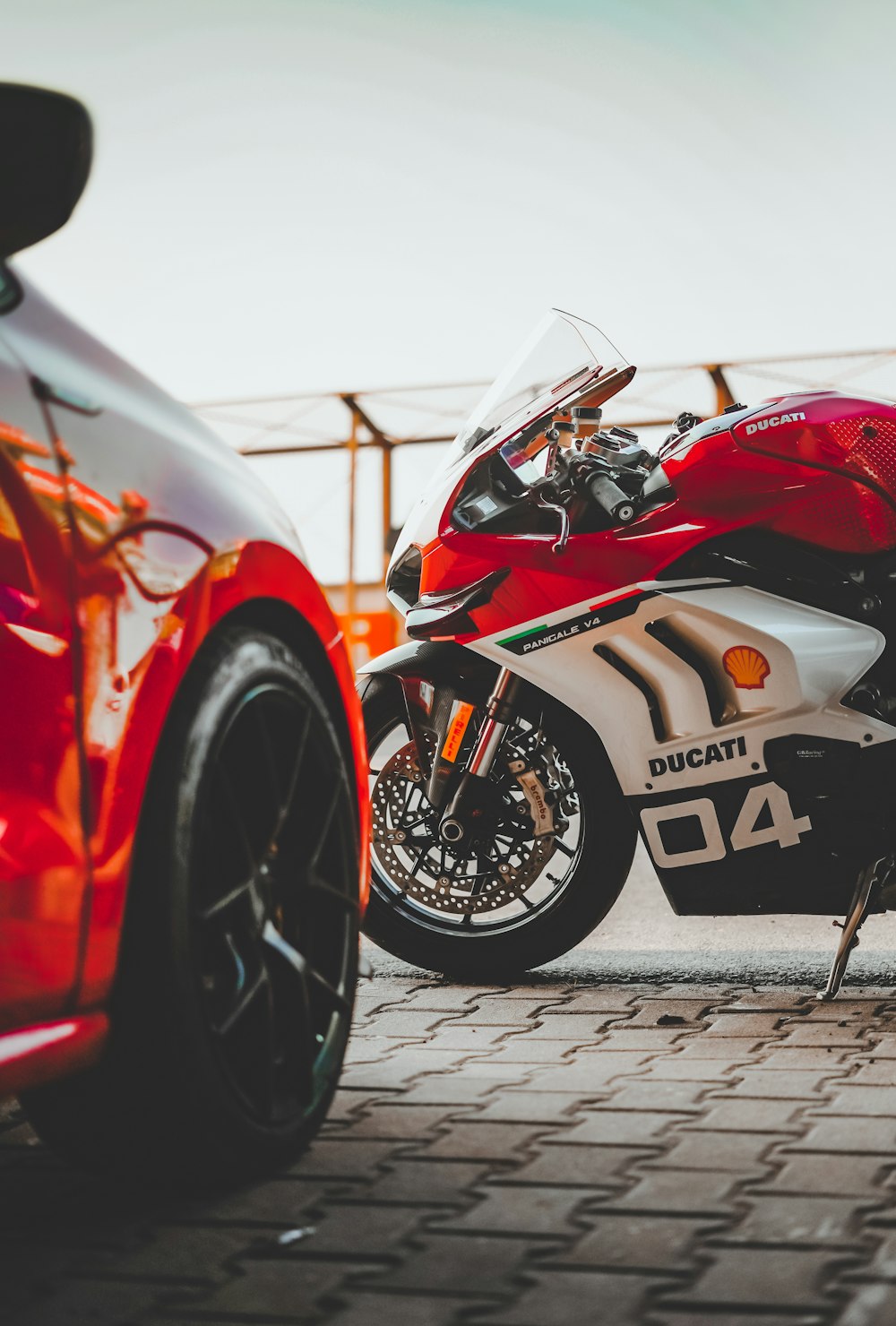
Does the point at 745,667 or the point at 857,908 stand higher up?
the point at 745,667

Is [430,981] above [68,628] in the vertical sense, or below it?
below

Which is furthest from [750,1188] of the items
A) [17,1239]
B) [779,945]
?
[779,945]

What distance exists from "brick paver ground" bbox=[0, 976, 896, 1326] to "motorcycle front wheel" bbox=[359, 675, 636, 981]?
0.87 metres

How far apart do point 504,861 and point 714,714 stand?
0.72 meters

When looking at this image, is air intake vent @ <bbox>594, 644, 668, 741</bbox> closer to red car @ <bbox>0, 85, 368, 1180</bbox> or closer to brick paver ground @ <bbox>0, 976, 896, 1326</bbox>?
brick paver ground @ <bbox>0, 976, 896, 1326</bbox>

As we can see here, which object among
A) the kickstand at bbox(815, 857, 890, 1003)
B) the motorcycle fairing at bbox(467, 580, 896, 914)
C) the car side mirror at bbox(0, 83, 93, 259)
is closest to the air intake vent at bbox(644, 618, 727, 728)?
the motorcycle fairing at bbox(467, 580, 896, 914)

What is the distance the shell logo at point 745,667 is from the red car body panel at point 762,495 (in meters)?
0.28

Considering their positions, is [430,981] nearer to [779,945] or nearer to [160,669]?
[779,945]

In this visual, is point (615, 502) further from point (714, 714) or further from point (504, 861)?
point (504, 861)

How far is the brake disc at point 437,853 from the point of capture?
175 inches

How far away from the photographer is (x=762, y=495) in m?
4.08

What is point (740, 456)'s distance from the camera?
13.5 ft

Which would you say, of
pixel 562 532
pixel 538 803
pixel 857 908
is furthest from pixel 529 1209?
pixel 562 532

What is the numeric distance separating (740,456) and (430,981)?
1625 mm
